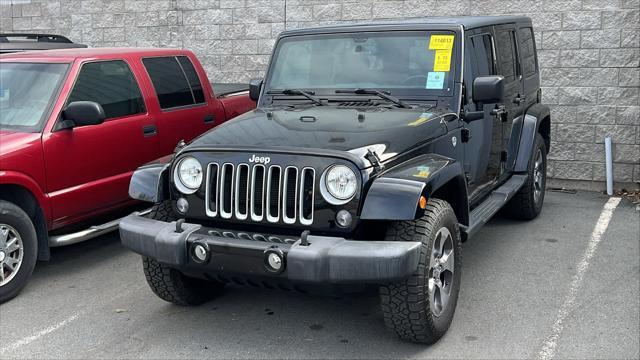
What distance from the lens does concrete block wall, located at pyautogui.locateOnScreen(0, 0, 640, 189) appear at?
27.6ft

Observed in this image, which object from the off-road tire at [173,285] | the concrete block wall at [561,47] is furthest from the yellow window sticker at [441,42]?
the concrete block wall at [561,47]

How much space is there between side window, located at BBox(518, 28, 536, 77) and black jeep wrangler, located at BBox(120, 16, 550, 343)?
4.80ft

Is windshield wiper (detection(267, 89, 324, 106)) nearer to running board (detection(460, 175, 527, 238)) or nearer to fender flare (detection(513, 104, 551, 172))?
running board (detection(460, 175, 527, 238))

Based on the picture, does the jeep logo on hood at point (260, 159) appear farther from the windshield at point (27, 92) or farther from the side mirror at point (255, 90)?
the windshield at point (27, 92)

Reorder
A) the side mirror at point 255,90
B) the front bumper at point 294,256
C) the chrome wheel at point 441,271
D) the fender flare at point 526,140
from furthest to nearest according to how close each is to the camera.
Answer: the fender flare at point 526,140 → the side mirror at point 255,90 → the chrome wheel at point 441,271 → the front bumper at point 294,256

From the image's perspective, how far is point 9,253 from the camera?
5234mm

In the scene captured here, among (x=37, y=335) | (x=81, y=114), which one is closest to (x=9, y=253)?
(x=37, y=335)

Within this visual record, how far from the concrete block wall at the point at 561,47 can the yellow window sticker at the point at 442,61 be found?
386 cm

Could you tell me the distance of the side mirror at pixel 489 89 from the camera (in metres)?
5.05

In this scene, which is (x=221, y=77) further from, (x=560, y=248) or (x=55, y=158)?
(x=560, y=248)

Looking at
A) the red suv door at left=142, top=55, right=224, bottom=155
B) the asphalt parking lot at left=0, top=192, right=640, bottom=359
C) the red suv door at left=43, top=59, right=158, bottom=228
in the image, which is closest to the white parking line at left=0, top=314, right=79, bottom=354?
the asphalt parking lot at left=0, top=192, right=640, bottom=359

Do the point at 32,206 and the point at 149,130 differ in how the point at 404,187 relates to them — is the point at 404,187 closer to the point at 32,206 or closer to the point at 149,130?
the point at 32,206

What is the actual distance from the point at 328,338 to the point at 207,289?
1.06 metres

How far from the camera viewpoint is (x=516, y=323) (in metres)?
4.72
